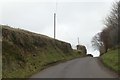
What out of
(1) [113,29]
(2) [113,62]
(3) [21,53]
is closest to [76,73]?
(2) [113,62]

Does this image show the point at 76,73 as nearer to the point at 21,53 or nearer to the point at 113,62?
the point at 113,62

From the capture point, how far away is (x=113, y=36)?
59375mm

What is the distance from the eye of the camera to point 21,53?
33.7 meters

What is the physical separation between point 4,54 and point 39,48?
16056 millimetres

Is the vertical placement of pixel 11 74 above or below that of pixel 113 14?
below

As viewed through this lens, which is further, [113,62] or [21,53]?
[113,62]

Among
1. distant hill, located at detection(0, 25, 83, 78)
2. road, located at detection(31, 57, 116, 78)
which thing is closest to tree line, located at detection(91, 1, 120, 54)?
distant hill, located at detection(0, 25, 83, 78)

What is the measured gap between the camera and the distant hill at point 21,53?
86.8 feet

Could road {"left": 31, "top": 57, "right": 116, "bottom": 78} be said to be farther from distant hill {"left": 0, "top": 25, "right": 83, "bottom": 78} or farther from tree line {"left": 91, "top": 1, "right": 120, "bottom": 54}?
tree line {"left": 91, "top": 1, "right": 120, "bottom": 54}

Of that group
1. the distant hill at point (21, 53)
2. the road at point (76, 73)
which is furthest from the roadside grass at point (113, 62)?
the distant hill at point (21, 53)

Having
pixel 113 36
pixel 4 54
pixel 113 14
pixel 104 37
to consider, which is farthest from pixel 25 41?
pixel 104 37

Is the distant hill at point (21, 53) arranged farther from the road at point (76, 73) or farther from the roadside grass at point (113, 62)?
the roadside grass at point (113, 62)

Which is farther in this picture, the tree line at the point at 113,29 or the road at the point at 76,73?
the tree line at the point at 113,29

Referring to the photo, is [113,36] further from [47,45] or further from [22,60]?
[22,60]
